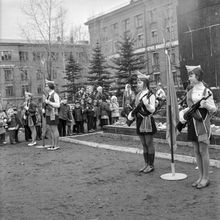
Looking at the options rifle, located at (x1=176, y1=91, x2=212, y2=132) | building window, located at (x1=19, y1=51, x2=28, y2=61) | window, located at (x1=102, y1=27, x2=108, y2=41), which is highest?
window, located at (x1=102, y1=27, x2=108, y2=41)

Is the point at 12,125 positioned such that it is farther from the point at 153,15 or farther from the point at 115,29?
the point at 115,29

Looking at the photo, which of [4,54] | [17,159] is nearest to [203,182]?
[17,159]

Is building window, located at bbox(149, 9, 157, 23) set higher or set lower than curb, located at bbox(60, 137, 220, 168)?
higher

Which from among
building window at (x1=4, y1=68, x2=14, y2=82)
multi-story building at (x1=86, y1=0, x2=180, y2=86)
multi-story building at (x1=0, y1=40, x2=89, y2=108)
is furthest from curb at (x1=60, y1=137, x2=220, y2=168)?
building window at (x1=4, y1=68, x2=14, y2=82)

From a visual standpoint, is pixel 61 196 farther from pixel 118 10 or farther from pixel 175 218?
pixel 118 10

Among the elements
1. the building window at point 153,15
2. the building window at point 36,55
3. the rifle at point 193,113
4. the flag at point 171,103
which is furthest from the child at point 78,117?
the building window at point 153,15

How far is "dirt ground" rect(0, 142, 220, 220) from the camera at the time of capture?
14.8 ft

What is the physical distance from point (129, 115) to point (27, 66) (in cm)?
4057

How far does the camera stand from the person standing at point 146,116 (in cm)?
650

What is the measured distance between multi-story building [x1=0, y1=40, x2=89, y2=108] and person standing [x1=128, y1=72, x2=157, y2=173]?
2805 cm

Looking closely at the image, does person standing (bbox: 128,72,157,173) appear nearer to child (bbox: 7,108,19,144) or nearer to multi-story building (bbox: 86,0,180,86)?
child (bbox: 7,108,19,144)

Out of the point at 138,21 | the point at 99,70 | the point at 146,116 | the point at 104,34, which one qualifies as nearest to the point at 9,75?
the point at 104,34

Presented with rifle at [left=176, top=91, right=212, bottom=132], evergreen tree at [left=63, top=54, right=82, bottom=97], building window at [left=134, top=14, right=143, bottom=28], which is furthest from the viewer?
building window at [left=134, top=14, right=143, bottom=28]

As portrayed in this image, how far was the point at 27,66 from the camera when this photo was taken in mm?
45625
